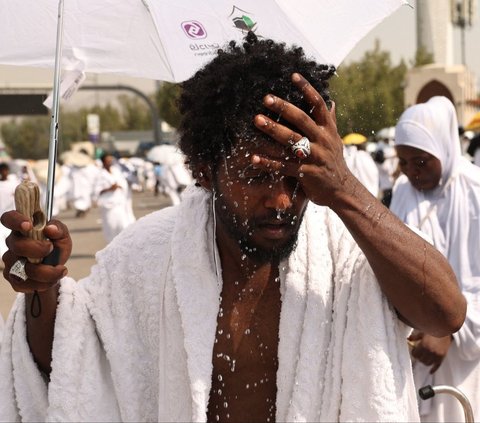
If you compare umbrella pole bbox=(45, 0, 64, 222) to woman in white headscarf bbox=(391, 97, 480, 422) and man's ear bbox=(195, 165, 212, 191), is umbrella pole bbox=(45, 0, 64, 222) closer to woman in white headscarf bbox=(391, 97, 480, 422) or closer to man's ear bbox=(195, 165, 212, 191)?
man's ear bbox=(195, 165, 212, 191)

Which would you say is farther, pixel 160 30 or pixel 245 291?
pixel 160 30

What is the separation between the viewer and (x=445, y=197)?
5.42 metres

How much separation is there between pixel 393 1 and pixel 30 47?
1.15 meters

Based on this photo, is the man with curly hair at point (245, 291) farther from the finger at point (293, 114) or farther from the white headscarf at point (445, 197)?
the white headscarf at point (445, 197)

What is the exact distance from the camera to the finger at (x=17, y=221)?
2572mm

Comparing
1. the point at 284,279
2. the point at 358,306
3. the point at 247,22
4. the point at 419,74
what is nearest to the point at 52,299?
the point at 284,279

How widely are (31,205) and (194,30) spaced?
3.23 feet

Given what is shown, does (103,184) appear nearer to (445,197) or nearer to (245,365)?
(445,197)

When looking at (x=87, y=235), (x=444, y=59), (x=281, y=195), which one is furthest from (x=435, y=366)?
(x=444, y=59)

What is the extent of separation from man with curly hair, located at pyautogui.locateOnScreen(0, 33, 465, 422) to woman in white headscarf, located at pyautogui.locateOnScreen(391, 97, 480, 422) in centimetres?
203

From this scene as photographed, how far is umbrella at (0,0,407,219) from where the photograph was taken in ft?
10.8

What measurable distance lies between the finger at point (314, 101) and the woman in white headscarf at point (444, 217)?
7.93 feet

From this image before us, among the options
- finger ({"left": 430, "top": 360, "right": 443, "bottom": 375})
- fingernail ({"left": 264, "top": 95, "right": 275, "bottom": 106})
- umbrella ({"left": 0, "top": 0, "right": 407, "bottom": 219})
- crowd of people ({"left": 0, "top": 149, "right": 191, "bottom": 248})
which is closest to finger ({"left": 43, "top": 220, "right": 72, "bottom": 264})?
fingernail ({"left": 264, "top": 95, "right": 275, "bottom": 106})

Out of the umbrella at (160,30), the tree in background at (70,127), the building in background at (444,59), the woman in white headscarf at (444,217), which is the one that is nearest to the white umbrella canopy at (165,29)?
the umbrella at (160,30)
